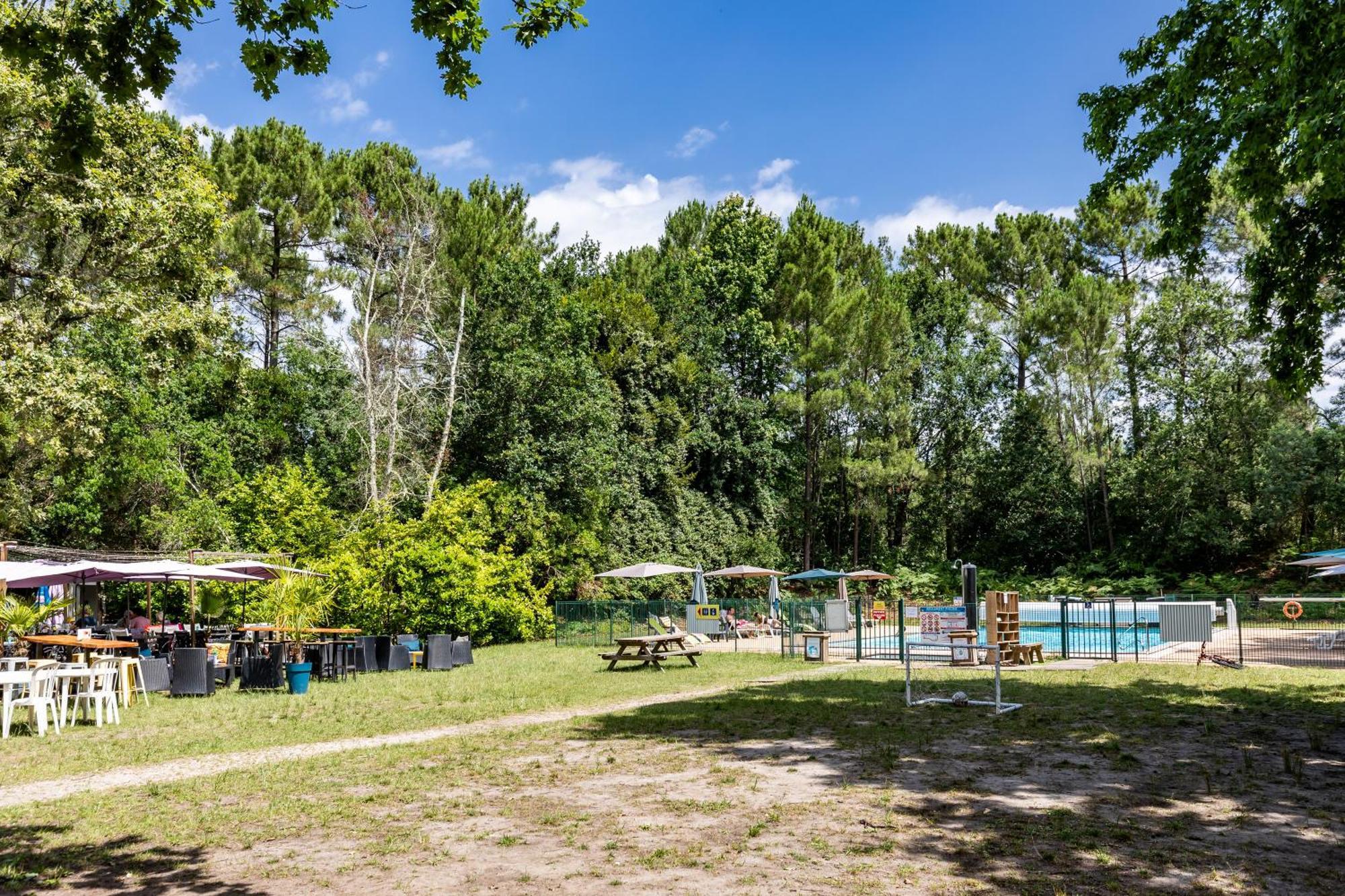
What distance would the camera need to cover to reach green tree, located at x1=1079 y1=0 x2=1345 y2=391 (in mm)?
10578

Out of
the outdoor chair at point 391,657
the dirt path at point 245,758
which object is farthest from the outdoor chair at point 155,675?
the dirt path at point 245,758

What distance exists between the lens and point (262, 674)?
15.4m

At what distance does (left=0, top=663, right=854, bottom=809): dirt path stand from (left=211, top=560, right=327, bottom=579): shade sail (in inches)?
303

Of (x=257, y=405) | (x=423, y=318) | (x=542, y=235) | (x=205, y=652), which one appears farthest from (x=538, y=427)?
(x=205, y=652)

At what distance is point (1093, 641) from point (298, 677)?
668 inches

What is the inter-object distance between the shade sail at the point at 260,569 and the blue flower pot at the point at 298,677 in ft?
9.37

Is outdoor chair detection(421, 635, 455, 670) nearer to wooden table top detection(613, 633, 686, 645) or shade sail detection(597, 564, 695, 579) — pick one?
wooden table top detection(613, 633, 686, 645)

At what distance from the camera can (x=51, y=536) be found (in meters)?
28.1

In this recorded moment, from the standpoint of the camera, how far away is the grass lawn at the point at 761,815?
5312 millimetres

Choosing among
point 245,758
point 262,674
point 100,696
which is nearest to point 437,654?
point 262,674

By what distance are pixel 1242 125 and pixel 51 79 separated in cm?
1125

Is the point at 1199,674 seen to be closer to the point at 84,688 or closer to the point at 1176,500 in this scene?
the point at 84,688

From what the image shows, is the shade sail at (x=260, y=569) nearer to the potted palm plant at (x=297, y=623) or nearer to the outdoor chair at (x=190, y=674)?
the potted palm plant at (x=297, y=623)

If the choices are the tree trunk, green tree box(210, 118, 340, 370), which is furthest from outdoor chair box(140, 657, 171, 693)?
green tree box(210, 118, 340, 370)
